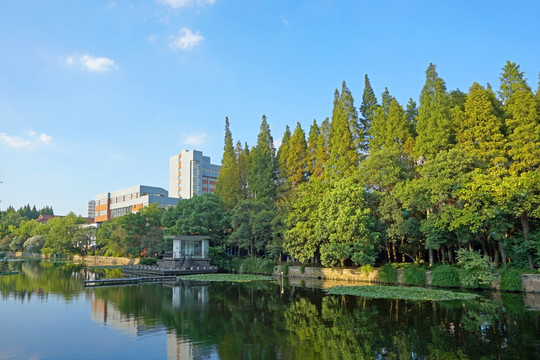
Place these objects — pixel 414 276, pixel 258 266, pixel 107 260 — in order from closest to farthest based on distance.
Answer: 1. pixel 414 276
2. pixel 258 266
3. pixel 107 260

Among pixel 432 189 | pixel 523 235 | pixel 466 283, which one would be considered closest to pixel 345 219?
pixel 432 189

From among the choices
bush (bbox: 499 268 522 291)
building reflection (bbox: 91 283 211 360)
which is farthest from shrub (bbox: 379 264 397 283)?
building reflection (bbox: 91 283 211 360)

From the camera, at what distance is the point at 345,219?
3356 centimetres

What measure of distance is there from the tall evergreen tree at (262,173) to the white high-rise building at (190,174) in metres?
38.5

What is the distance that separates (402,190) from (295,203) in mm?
12244

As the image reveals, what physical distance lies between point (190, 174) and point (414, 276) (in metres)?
73.7

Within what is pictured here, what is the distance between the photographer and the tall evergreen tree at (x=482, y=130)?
105 ft

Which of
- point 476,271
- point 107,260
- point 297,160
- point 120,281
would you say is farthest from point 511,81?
point 107,260

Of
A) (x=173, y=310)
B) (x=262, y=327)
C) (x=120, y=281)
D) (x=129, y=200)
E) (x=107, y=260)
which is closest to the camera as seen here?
(x=262, y=327)

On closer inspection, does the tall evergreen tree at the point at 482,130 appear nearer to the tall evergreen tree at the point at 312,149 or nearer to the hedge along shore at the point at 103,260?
the tall evergreen tree at the point at 312,149

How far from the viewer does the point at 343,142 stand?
152ft

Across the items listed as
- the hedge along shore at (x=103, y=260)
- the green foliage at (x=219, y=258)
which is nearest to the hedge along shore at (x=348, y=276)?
the green foliage at (x=219, y=258)

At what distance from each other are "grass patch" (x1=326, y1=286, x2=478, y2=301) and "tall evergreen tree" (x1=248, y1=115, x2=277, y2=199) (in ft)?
95.9

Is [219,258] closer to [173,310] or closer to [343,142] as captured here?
[343,142]
